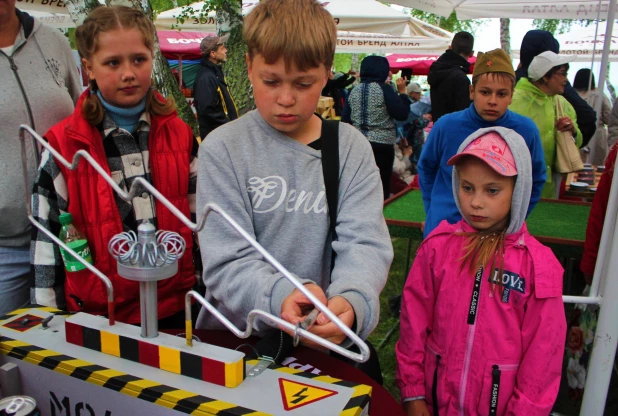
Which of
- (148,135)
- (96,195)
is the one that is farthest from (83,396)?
(148,135)

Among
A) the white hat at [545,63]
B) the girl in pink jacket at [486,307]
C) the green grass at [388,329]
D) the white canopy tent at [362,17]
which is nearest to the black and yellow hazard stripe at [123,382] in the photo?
the girl in pink jacket at [486,307]

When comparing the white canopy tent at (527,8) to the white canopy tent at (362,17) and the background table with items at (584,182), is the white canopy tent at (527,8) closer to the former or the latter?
the white canopy tent at (362,17)

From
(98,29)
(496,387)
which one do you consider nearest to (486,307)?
(496,387)

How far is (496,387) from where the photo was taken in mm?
1683

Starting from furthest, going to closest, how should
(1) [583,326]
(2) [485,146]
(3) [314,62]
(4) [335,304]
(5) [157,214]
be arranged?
(1) [583,326]
(2) [485,146]
(5) [157,214]
(3) [314,62]
(4) [335,304]

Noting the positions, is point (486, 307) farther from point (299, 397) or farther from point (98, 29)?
point (98, 29)

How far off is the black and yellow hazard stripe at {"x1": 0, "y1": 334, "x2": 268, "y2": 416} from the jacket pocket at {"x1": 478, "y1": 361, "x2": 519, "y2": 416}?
3.67ft

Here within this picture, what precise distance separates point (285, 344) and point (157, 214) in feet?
2.16

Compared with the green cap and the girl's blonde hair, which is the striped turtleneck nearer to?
Result: the girl's blonde hair

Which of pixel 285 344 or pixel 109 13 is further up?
pixel 109 13

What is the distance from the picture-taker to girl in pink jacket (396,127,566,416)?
1.64 meters

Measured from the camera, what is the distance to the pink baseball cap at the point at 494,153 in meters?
1.73

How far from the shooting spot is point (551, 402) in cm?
162

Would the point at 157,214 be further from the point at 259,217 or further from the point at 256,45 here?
the point at 256,45
